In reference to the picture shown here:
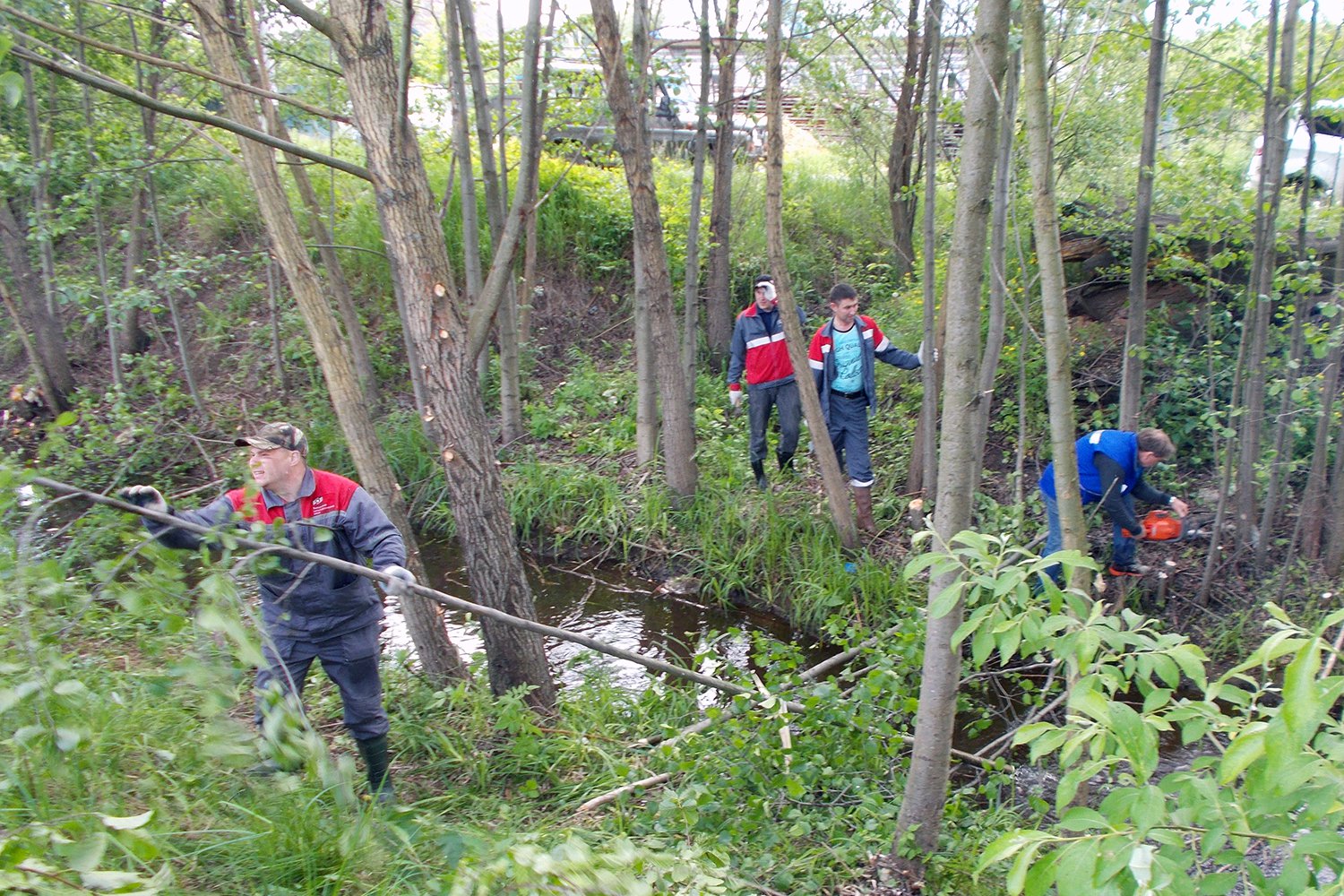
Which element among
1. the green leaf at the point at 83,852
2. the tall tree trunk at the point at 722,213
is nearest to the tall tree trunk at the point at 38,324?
the tall tree trunk at the point at 722,213

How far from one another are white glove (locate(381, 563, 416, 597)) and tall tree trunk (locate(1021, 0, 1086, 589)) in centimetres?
223

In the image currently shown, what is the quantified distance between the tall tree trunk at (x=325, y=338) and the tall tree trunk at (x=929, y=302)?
3.39 meters

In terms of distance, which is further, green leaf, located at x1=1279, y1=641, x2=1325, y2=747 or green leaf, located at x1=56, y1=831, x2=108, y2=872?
green leaf, located at x1=56, y1=831, x2=108, y2=872

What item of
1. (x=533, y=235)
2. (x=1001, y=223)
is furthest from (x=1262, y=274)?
(x=533, y=235)

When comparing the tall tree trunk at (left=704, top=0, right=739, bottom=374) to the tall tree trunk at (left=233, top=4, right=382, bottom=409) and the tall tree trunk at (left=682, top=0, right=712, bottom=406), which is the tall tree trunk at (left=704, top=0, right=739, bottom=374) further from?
the tall tree trunk at (left=233, top=4, right=382, bottom=409)

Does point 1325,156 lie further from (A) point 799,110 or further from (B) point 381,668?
(B) point 381,668

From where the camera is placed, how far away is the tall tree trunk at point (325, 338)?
4.79m

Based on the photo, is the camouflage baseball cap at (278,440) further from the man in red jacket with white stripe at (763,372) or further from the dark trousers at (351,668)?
the man in red jacket with white stripe at (763,372)

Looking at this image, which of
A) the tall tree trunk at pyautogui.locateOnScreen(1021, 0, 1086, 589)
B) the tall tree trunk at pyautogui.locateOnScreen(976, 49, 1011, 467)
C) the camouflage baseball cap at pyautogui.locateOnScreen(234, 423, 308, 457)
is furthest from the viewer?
the tall tree trunk at pyautogui.locateOnScreen(976, 49, 1011, 467)

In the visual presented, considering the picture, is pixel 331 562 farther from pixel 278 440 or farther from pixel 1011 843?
pixel 1011 843

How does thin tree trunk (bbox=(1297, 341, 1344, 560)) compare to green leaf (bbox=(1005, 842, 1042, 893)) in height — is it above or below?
below

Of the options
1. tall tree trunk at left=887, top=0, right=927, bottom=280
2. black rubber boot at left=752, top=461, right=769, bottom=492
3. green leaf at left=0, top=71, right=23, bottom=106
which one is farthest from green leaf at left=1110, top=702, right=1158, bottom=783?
tall tree trunk at left=887, top=0, right=927, bottom=280

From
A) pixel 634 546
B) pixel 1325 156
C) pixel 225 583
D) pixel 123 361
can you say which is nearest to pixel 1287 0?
pixel 1325 156

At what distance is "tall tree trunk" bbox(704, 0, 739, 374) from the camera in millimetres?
9000
